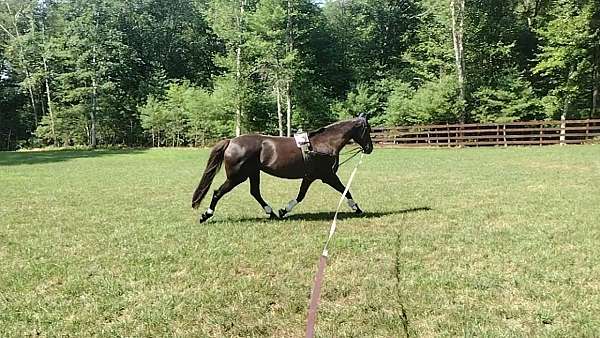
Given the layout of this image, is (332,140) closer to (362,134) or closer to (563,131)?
(362,134)

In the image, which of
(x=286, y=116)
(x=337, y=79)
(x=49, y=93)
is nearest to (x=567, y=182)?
(x=286, y=116)

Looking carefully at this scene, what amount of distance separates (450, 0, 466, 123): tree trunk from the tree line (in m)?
0.13

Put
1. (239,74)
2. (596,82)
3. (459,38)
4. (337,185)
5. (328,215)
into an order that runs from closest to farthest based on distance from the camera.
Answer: (337,185), (328,215), (596,82), (459,38), (239,74)

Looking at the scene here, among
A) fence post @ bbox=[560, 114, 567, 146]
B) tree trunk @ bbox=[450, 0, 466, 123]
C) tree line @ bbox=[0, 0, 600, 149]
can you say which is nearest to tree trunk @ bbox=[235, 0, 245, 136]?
tree line @ bbox=[0, 0, 600, 149]

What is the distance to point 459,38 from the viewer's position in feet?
115

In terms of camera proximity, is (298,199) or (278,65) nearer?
(298,199)

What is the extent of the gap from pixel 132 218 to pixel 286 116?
32.9m

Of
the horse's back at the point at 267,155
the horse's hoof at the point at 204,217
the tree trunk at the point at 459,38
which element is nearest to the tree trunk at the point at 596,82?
the tree trunk at the point at 459,38

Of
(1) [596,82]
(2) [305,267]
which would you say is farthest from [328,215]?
(1) [596,82]

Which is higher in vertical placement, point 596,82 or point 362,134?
point 596,82

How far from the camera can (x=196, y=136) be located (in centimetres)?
4444

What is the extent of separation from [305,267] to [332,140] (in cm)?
347

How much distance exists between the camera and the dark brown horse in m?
8.57

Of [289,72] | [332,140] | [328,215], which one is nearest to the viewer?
[332,140]
